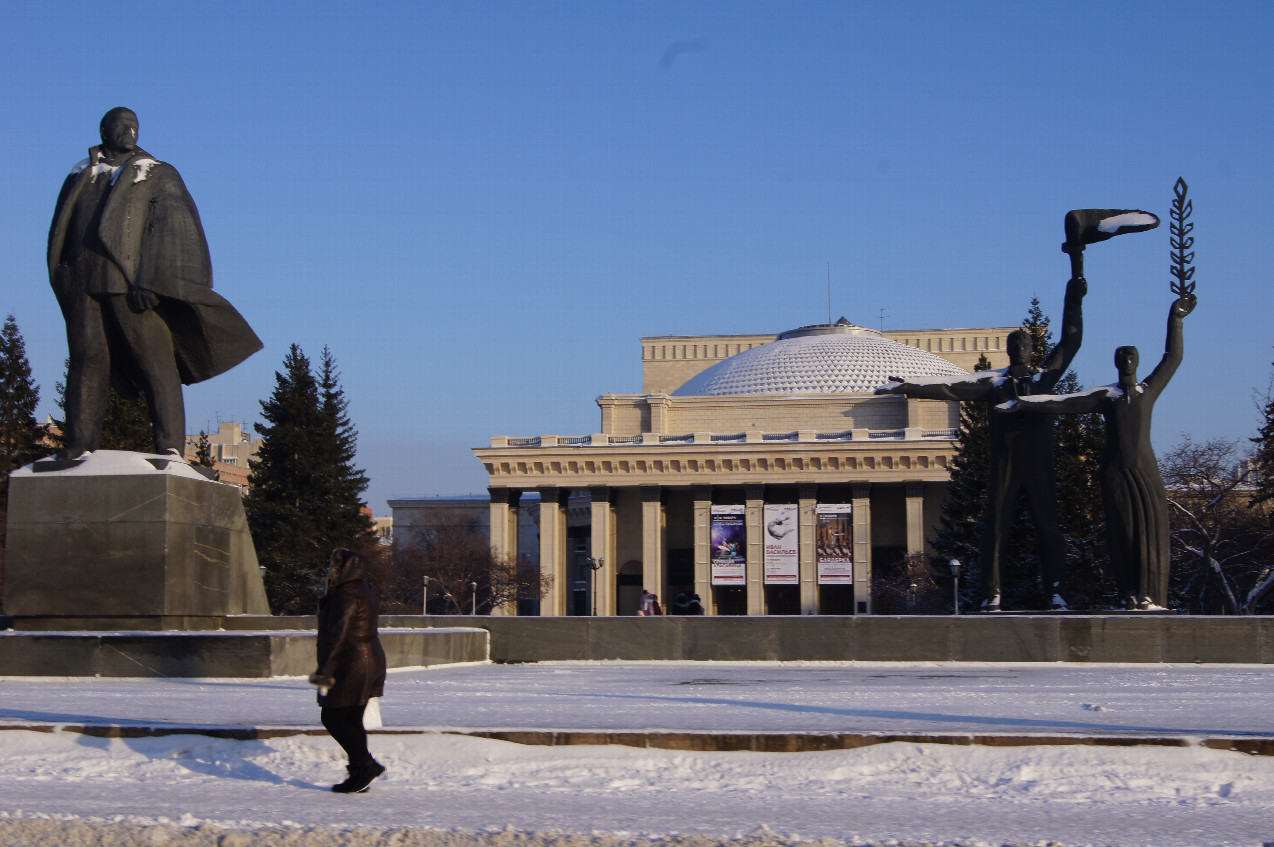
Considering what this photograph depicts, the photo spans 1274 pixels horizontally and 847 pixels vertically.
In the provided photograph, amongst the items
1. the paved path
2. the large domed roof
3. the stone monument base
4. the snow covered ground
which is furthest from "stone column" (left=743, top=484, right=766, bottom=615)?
the snow covered ground

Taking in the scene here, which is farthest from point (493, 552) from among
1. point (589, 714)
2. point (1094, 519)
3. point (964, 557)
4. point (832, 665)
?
point (589, 714)

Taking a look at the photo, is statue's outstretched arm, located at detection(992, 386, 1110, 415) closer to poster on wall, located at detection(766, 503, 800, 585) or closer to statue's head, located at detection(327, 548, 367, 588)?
statue's head, located at detection(327, 548, 367, 588)

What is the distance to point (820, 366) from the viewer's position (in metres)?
86.6

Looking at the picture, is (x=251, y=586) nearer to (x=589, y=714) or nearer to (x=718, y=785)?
(x=589, y=714)

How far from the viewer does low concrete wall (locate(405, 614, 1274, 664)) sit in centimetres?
1244

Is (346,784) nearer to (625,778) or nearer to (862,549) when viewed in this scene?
(625,778)

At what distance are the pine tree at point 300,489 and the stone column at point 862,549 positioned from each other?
35.3 m

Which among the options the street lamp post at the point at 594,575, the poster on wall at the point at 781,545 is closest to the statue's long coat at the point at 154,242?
the street lamp post at the point at 594,575

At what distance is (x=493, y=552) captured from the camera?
7256 centimetres

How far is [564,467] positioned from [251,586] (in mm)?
68730

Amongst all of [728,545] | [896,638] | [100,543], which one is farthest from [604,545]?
[100,543]

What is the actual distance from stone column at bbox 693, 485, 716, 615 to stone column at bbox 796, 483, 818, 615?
519cm

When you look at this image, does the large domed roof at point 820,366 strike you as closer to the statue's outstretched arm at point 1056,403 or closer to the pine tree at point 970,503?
the pine tree at point 970,503

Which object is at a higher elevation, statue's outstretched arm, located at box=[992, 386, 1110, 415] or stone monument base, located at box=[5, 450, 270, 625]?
statue's outstretched arm, located at box=[992, 386, 1110, 415]
